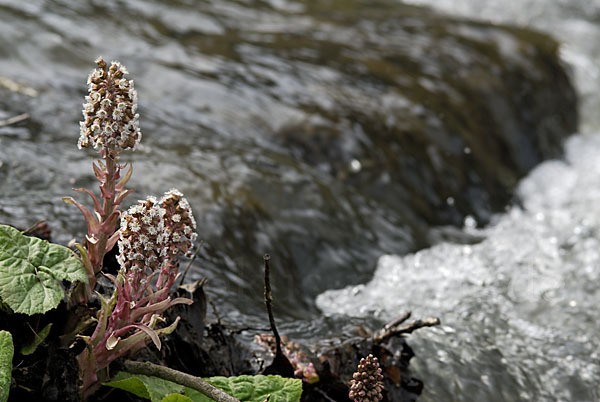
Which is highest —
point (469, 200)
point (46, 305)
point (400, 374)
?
point (46, 305)

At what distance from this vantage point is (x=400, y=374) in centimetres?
280

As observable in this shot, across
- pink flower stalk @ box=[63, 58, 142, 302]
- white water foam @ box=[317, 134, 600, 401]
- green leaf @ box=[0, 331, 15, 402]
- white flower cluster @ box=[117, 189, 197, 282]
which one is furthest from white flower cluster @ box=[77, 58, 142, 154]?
white water foam @ box=[317, 134, 600, 401]

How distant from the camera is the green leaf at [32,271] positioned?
1.93 m

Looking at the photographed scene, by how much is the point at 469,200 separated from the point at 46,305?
14.0 ft

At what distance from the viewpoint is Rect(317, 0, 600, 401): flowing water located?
3.28m

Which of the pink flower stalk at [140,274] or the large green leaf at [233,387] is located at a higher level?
the pink flower stalk at [140,274]

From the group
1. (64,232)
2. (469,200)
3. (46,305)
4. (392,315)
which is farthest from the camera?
(469,200)

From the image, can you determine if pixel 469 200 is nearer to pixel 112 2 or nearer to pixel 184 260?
pixel 184 260

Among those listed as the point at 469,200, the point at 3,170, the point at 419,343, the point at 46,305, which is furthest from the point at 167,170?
the point at 469,200

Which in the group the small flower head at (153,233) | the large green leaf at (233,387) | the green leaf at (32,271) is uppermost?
the small flower head at (153,233)

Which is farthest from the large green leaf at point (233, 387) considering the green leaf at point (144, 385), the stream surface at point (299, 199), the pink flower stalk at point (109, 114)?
the stream surface at point (299, 199)

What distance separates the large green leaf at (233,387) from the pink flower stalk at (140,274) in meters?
0.09

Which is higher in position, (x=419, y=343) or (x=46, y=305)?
(x=46, y=305)

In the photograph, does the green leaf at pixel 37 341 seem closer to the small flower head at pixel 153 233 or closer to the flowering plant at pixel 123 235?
the flowering plant at pixel 123 235
